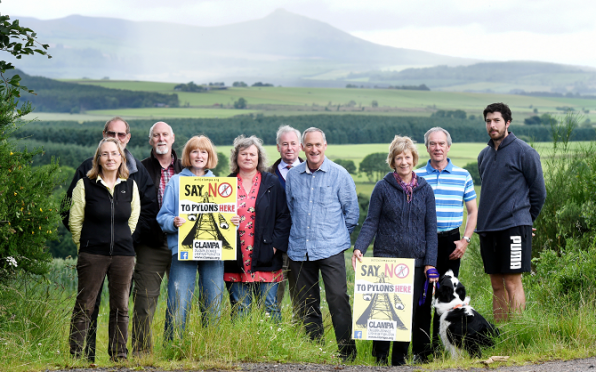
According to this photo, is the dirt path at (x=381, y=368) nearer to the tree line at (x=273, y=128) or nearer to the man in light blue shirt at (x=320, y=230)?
the man in light blue shirt at (x=320, y=230)

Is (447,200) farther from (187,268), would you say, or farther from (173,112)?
(173,112)

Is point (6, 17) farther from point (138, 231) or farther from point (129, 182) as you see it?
point (138, 231)

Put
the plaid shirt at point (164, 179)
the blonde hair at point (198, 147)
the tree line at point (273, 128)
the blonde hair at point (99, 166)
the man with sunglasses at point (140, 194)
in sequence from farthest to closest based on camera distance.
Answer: the tree line at point (273, 128), the plaid shirt at point (164, 179), the blonde hair at point (198, 147), the man with sunglasses at point (140, 194), the blonde hair at point (99, 166)

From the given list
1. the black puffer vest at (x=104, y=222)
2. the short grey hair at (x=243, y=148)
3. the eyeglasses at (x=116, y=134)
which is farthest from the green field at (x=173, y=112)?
the black puffer vest at (x=104, y=222)

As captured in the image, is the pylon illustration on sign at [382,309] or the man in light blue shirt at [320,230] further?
the man in light blue shirt at [320,230]

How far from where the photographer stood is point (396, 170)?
5.38m

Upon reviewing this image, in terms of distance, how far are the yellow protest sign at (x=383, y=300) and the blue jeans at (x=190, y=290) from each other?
4.27ft

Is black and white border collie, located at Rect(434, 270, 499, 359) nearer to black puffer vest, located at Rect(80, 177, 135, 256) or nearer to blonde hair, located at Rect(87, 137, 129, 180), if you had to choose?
black puffer vest, located at Rect(80, 177, 135, 256)

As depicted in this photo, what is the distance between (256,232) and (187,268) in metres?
0.73

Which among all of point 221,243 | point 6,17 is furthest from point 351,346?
point 6,17

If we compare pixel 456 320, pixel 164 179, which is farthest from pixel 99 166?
pixel 456 320

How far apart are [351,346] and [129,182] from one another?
2671 mm

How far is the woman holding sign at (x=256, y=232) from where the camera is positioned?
5.48 meters

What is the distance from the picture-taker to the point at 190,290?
5.39m
